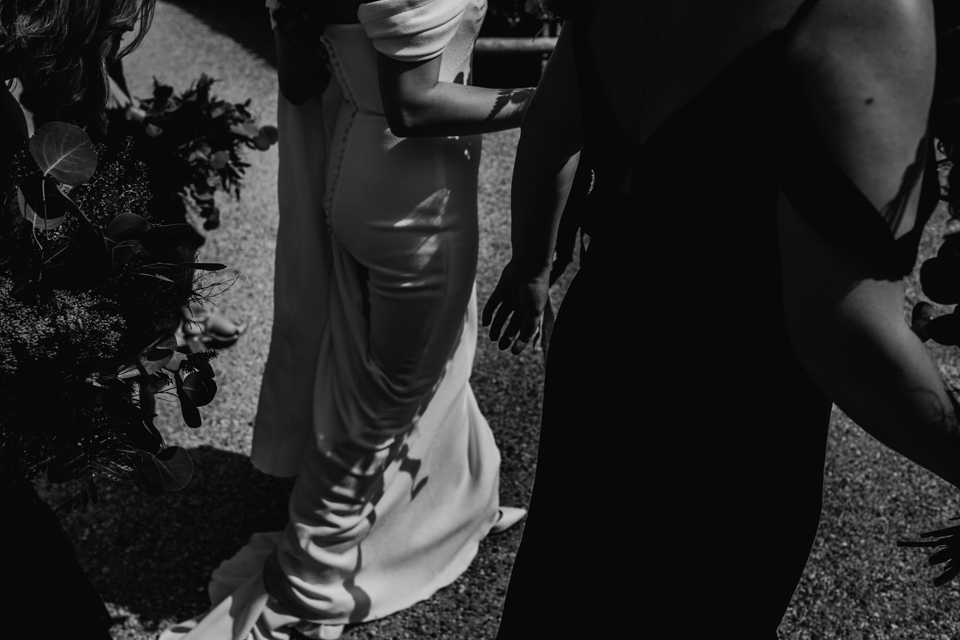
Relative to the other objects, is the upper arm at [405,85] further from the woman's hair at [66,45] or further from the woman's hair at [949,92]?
the woman's hair at [949,92]

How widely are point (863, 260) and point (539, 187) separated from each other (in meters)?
0.74

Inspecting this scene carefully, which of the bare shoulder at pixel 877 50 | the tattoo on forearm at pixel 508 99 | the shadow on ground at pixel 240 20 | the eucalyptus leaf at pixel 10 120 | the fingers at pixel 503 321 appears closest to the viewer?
the bare shoulder at pixel 877 50

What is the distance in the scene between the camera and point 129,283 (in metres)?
1.56

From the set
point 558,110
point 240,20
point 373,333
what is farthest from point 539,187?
point 240,20

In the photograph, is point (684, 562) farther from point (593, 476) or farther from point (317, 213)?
point (317, 213)

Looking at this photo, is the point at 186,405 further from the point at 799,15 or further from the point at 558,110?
the point at 799,15

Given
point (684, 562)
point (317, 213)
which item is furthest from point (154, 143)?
point (684, 562)

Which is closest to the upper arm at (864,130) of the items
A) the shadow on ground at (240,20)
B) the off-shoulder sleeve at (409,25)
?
the off-shoulder sleeve at (409,25)

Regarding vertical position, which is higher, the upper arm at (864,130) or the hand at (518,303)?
the upper arm at (864,130)

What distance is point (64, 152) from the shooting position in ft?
4.72

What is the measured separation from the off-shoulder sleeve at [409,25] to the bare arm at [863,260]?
0.97 m

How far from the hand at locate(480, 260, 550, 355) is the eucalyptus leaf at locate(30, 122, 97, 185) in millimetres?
824

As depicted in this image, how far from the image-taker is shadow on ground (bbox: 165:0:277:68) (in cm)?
710

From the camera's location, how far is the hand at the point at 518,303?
192 cm
